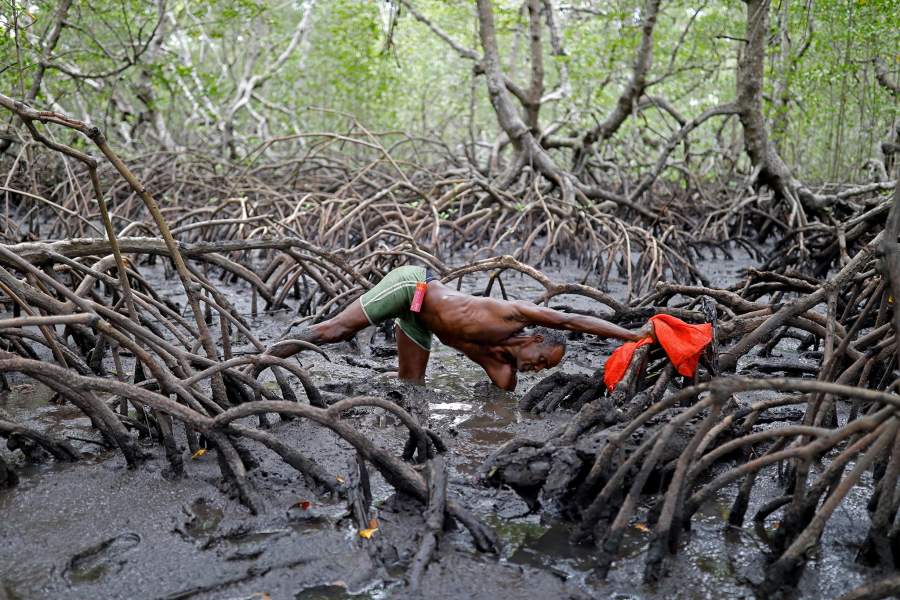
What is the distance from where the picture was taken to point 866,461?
201 centimetres

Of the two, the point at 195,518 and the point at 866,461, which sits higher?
the point at 866,461

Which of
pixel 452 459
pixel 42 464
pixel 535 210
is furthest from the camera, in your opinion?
pixel 535 210

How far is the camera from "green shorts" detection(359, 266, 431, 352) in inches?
146

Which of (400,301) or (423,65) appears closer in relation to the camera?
(400,301)

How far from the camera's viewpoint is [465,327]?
3.54 metres

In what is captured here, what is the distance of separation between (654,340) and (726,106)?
5.60 metres

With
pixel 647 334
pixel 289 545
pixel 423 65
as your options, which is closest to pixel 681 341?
pixel 647 334

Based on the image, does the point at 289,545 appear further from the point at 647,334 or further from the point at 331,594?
the point at 647,334

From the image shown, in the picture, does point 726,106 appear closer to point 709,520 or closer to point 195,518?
point 709,520

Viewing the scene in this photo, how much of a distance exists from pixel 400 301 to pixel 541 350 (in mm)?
685

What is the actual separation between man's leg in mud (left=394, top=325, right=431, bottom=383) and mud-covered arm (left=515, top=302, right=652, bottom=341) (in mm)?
686

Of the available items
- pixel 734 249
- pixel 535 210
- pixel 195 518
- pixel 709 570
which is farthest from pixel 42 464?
→ pixel 734 249

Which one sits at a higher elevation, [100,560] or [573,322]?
[573,322]

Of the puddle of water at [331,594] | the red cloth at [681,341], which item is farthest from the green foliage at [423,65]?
the puddle of water at [331,594]
